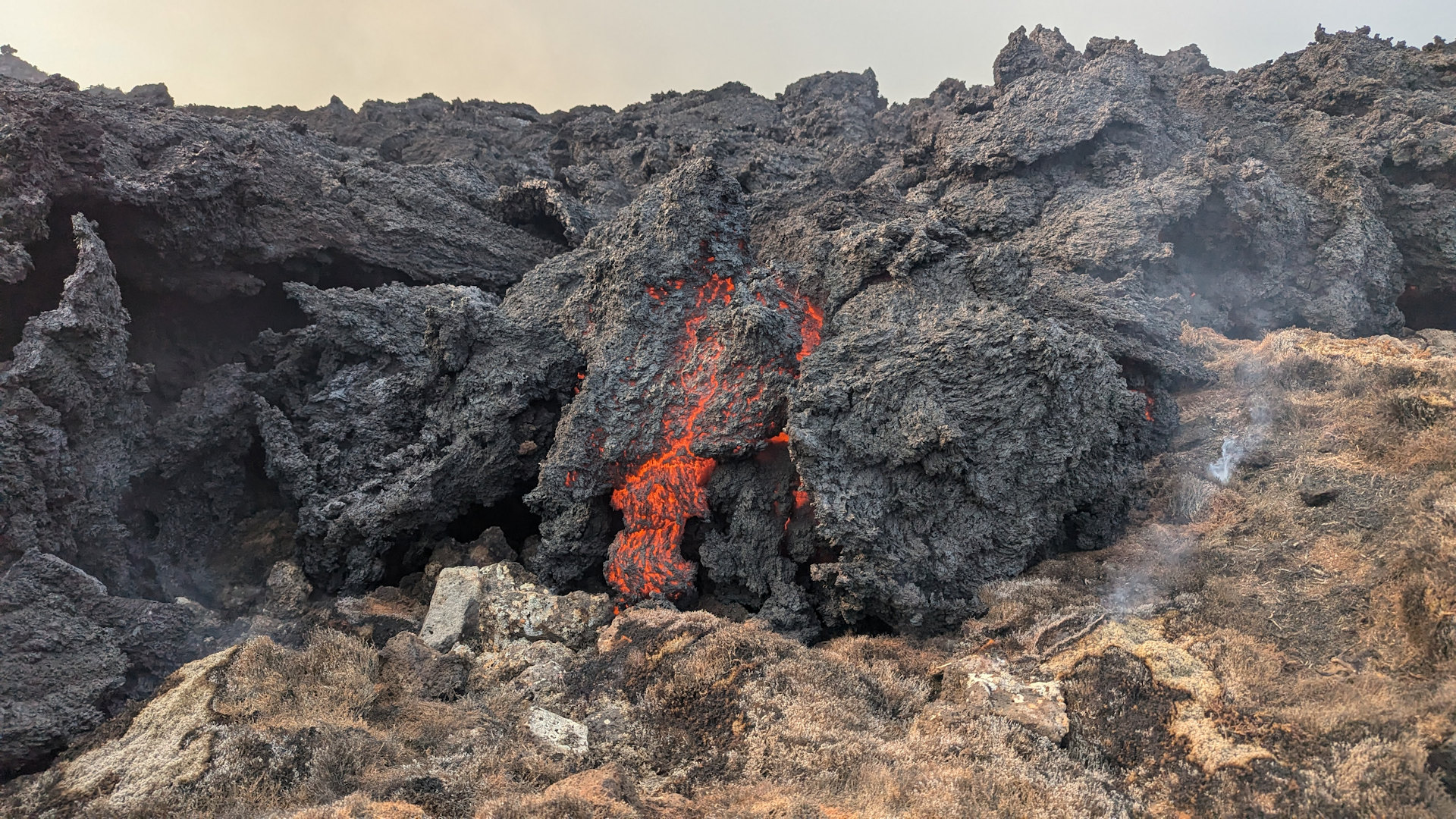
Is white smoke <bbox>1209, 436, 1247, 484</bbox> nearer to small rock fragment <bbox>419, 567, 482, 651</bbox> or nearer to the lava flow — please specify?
the lava flow

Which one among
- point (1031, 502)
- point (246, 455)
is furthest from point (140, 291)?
Result: point (1031, 502)

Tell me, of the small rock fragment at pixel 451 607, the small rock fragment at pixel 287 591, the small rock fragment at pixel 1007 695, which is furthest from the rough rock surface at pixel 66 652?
the small rock fragment at pixel 1007 695

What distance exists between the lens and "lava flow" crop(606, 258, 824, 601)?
7.13 m

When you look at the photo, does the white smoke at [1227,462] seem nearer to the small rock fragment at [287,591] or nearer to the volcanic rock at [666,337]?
the volcanic rock at [666,337]

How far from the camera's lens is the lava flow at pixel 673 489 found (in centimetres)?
713

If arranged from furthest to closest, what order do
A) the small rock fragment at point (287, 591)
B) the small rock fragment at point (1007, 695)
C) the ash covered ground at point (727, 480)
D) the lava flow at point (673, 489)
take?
the small rock fragment at point (287, 591) → the lava flow at point (673, 489) → the small rock fragment at point (1007, 695) → the ash covered ground at point (727, 480)

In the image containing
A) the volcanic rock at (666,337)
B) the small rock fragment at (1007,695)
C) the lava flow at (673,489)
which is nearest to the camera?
the small rock fragment at (1007,695)

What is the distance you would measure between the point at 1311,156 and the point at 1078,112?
467cm

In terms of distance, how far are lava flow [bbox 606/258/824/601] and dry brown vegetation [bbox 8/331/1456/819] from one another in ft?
2.76

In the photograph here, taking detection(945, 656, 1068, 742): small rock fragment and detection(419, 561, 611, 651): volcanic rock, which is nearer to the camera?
detection(945, 656, 1068, 742): small rock fragment

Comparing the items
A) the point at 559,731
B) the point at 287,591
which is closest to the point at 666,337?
the point at 559,731

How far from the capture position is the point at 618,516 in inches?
306

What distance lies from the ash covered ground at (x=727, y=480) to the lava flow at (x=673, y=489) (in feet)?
0.16

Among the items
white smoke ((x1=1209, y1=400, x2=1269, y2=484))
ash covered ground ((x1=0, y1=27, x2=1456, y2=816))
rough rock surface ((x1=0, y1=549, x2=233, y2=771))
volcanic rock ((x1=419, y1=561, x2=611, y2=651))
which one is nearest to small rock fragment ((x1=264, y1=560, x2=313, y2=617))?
ash covered ground ((x1=0, y1=27, x2=1456, y2=816))
